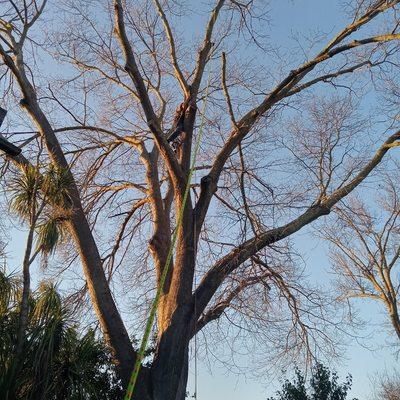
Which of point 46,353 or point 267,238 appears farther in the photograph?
point 267,238

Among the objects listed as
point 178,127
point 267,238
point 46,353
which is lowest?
point 46,353

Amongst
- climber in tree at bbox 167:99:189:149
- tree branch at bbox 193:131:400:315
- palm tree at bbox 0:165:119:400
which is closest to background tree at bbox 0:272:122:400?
palm tree at bbox 0:165:119:400

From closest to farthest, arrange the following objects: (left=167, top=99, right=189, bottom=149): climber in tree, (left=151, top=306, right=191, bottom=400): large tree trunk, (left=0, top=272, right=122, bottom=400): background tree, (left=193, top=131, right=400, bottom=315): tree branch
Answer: (left=0, top=272, right=122, bottom=400): background tree
(left=151, top=306, right=191, bottom=400): large tree trunk
(left=193, top=131, right=400, bottom=315): tree branch
(left=167, top=99, right=189, bottom=149): climber in tree

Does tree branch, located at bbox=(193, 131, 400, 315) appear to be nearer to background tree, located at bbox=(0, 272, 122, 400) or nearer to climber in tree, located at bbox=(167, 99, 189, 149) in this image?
background tree, located at bbox=(0, 272, 122, 400)

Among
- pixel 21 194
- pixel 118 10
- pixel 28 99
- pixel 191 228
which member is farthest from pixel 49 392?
pixel 118 10

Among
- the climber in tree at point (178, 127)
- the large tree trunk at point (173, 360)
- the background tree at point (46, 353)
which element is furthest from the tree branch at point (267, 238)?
the climber in tree at point (178, 127)

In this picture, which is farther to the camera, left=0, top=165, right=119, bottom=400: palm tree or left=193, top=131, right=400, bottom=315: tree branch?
left=193, top=131, right=400, bottom=315: tree branch

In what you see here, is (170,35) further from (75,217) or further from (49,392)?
(49,392)

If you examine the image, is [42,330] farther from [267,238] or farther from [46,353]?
[267,238]

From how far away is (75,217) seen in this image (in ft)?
24.5

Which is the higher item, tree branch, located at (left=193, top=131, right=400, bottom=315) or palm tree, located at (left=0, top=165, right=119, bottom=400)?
tree branch, located at (left=193, top=131, right=400, bottom=315)

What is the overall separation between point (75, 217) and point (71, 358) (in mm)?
2028

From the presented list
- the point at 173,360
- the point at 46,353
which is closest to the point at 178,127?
the point at 173,360

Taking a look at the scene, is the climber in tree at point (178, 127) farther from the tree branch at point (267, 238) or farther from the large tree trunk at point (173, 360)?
the large tree trunk at point (173, 360)
